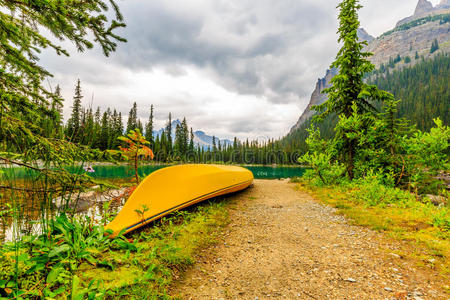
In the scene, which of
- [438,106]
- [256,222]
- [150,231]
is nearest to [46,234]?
[150,231]

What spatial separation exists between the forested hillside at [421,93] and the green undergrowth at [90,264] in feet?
159

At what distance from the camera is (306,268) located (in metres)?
2.76

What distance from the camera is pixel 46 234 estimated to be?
2439 millimetres

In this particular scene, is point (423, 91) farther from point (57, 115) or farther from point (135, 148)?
point (57, 115)

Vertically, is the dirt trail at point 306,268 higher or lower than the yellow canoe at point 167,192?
lower

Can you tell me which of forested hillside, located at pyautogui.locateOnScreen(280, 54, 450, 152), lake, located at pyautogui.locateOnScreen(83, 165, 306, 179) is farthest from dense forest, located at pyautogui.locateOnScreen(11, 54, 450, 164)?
lake, located at pyautogui.locateOnScreen(83, 165, 306, 179)

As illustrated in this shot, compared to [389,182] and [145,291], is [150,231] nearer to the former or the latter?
[145,291]

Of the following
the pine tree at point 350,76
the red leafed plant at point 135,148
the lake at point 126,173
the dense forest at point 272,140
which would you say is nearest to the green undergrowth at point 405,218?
the pine tree at point 350,76

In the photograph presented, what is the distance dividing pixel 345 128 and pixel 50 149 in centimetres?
1019

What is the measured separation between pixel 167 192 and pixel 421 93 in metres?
124

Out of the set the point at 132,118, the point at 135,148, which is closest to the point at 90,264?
the point at 135,148

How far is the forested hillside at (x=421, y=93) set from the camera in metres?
62.8

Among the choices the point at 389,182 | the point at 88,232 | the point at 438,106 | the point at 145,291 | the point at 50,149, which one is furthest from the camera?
the point at 438,106

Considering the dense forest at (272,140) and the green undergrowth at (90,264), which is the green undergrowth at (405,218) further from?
the dense forest at (272,140)
